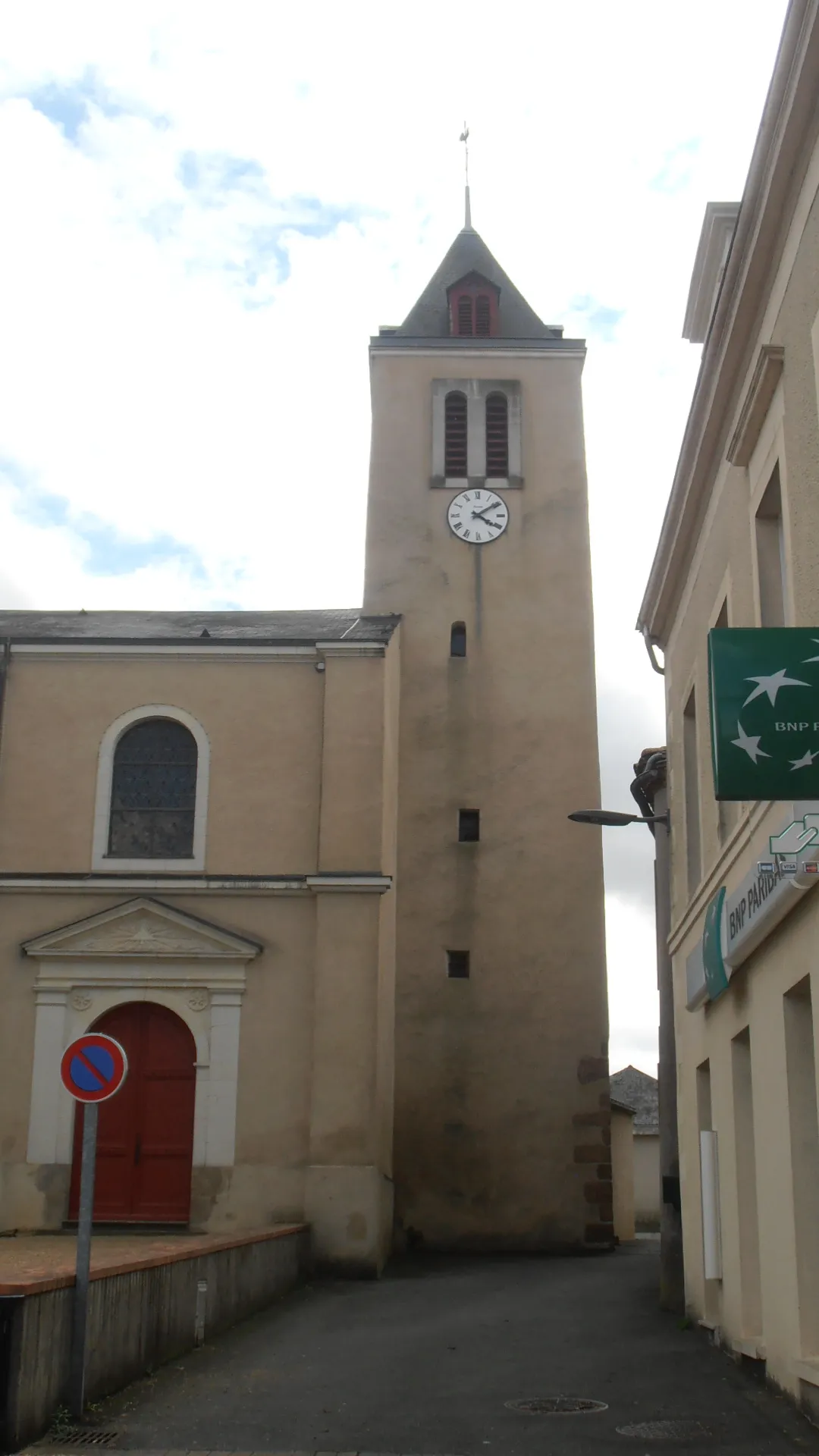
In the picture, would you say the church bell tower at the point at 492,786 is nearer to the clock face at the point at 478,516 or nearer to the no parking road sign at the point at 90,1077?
the clock face at the point at 478,516

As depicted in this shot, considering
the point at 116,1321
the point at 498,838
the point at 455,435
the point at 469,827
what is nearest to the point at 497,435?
the point at 455,435

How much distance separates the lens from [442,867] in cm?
2584

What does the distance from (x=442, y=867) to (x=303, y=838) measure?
15.9ft

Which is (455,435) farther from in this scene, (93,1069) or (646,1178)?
(646,1178)

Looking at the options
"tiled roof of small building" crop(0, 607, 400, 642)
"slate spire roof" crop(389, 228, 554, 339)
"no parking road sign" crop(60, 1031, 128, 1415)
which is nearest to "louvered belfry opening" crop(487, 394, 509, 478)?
"slate spire roof" crop(389, 228, 554, 339)

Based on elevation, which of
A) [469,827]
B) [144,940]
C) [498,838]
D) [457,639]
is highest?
[457,639]

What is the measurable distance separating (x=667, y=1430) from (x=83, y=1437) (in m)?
3.40

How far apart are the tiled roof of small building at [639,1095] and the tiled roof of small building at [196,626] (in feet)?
67.0

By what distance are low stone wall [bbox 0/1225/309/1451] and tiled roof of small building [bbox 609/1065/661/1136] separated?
2869 centimetres

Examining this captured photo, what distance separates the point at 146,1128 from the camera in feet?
67.2

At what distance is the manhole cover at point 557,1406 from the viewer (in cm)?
980

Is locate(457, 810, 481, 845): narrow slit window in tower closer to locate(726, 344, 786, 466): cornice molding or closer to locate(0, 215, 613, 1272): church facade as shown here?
locate(0, 215, 613, 1272): church facade

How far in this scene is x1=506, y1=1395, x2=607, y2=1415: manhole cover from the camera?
9797 mm

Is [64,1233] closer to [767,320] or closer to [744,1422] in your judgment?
[744,1422]
